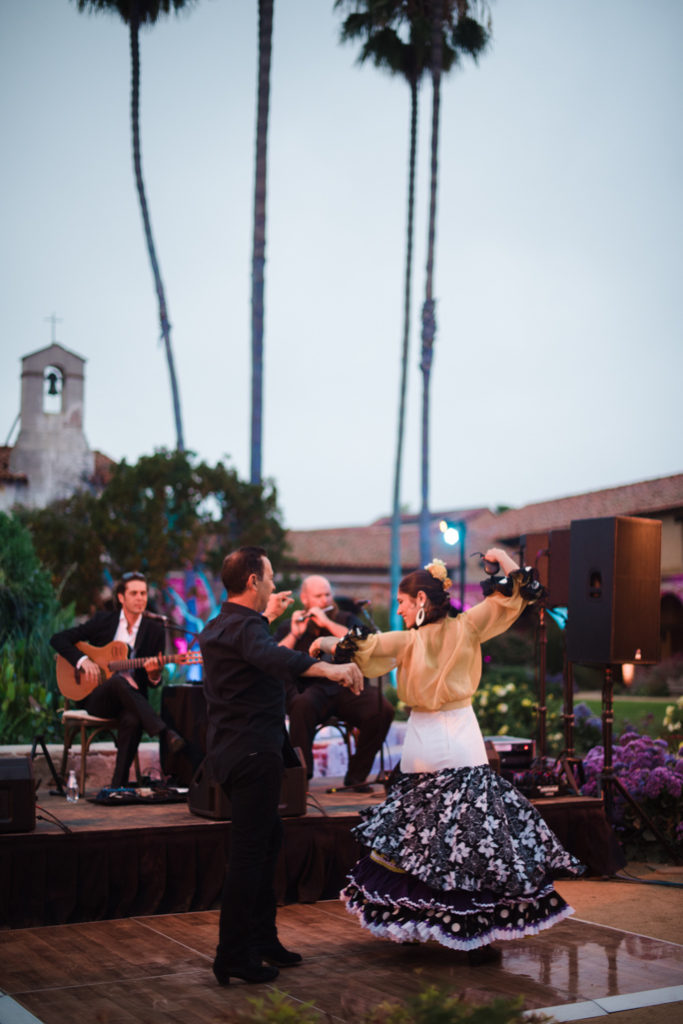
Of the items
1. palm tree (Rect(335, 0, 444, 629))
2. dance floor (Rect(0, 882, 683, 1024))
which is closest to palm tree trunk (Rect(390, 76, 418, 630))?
palm tree (Rect(335, 0, 444, 629))

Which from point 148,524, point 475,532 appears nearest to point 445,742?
point 148,524

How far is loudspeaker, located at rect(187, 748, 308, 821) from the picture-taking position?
17.7ft

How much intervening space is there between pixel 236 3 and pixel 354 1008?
21632mm

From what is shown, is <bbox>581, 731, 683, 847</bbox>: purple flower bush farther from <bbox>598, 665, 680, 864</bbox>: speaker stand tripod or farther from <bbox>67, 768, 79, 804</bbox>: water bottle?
<bbox>67, 768, 79, 804</bbox>: water bottle

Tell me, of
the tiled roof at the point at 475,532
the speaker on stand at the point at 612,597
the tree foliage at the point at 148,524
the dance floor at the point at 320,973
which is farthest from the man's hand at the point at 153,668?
the tiled roof at the point at 475,532

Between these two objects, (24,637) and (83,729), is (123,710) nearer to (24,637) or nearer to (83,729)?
(83,729)

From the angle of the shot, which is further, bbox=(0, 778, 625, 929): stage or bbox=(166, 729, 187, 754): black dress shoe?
bbox=(166, 729, 187, 754): black dress shoe

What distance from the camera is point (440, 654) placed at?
4.57m

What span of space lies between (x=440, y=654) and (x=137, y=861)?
74.2 inches

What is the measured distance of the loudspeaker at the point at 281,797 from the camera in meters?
5.41

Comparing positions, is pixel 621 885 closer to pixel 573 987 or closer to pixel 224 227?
pixel 573 987

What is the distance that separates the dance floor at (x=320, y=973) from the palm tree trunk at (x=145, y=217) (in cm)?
1720

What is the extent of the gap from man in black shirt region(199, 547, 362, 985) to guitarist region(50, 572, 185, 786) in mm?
2375

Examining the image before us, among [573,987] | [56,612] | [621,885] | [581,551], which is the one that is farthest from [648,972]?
[56,612]
